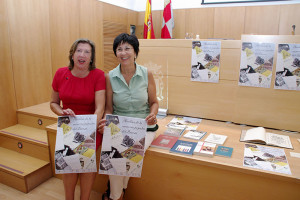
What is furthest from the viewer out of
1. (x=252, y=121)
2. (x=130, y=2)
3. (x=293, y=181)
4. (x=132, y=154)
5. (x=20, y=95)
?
(x=130, y=2)

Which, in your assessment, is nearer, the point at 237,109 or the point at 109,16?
the point at 237,109

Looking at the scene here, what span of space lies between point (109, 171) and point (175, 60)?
48.8 inches

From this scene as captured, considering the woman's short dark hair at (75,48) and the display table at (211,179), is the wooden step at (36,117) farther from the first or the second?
the display table at (211,179)

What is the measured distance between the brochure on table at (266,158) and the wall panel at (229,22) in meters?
2.83

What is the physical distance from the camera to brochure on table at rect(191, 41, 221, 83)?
2.11 meters

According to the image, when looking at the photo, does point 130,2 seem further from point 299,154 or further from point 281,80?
point 299,154

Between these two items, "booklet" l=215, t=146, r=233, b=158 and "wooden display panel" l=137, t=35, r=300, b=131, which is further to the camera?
"wooden display panel" l=137, t=35, r=300, b=131

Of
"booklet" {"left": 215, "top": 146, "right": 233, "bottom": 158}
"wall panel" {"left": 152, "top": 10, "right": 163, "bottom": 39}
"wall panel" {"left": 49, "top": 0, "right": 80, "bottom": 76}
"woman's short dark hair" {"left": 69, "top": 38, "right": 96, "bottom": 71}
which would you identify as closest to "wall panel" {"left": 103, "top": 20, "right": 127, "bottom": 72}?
"wall panel" {"left": 49, "top": 0, "right": 80, "bottom": 76}

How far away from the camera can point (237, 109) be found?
7.02 ft

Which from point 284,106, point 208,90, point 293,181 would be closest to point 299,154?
point 293,181

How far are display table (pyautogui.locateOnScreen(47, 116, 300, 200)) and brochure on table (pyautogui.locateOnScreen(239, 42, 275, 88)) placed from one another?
1.49 feet

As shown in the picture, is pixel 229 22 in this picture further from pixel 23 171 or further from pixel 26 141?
pixel 23 171

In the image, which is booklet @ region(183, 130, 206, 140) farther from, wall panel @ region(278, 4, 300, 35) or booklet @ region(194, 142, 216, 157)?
wall panel @ region(278, 4, 300, 35)

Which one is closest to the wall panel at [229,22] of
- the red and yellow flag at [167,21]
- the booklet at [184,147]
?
the red and yellow flag at [167,21]
